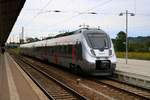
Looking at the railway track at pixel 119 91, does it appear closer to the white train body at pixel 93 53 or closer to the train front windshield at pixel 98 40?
the white train body at pixel 93 53

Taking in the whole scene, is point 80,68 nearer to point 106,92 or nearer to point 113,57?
point 113,57

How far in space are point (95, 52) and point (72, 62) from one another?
3.19m

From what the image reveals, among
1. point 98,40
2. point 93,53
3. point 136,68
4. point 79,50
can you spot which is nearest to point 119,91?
point 93,53

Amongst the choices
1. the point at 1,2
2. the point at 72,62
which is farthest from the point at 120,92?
the point at 1,2

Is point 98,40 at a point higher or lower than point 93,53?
higher

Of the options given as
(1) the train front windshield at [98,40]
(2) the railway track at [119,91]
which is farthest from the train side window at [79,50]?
(2) the railway track at [119,91]

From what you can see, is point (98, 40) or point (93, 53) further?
point (98, 40)

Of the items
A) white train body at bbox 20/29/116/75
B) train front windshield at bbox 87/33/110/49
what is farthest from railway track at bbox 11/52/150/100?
train front windshield at bbox 87/33/110/49

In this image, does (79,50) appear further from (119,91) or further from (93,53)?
(119,91)


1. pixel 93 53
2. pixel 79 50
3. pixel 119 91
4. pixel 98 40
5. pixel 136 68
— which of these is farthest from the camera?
pixel 136 68

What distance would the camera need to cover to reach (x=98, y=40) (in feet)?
71.9

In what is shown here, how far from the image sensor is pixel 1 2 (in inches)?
1102

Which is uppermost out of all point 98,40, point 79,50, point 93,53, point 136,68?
point 98,40

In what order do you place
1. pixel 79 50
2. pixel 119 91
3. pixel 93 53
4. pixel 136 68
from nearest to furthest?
pixel 119 91, pixel 93 53, pixel 79 50, pixel 136 68
